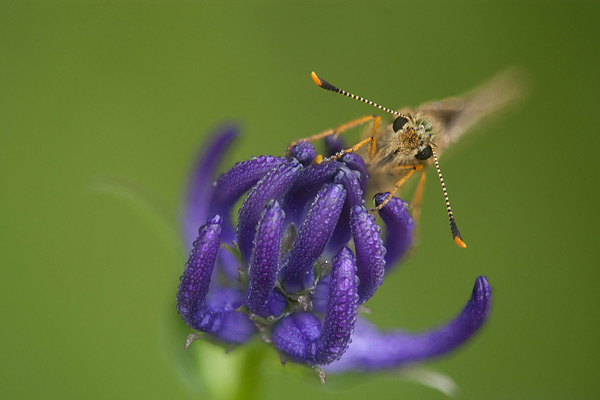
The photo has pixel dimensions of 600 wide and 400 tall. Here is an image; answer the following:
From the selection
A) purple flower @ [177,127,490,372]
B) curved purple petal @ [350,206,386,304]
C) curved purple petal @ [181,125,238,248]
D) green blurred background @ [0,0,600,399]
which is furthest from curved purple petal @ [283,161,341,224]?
green blurred background @ [0,0,600,399]

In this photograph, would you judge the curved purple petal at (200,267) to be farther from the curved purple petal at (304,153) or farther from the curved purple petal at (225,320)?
the curved purple petal at (304,153)

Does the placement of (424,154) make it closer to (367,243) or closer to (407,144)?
(407,144)

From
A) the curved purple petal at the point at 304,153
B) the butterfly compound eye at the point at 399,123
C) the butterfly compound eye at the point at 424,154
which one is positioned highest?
the butterfly compound eye at the point at 399,123

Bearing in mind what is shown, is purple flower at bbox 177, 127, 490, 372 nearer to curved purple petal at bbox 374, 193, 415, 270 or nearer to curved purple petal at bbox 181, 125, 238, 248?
curved purple petal at bbox 374, 193, 415, 270

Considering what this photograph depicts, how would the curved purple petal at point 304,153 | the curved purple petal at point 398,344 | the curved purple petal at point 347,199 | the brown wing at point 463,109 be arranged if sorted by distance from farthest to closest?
the brown wing at point 463,109
the curved purple petal at point 398,344
the curved purple petal at point 304,153
the curved purple petal at point 347,199

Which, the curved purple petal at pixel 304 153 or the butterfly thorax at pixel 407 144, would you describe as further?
the butterfly thorax at pixel 407 144

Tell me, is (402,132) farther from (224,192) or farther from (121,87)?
(121,87)

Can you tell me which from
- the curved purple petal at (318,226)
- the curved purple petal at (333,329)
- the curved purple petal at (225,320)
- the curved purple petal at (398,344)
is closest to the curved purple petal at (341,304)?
the curved purple petal at (333,329)
